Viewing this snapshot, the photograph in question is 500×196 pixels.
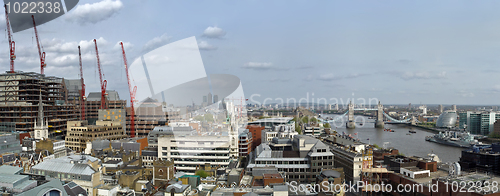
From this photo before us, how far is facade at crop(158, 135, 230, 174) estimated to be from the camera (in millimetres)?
12227

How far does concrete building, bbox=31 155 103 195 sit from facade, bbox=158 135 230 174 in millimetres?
4136

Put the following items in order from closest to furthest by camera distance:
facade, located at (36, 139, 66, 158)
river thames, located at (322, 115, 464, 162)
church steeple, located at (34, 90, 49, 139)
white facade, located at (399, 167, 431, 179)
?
white facade, located at (399, 167, 431, 179) < facade, located at (36, 139, 66, 158) < church steeple, located at (34, 90, 49, 139) < river thames, located at (322, 115, 464, 162)

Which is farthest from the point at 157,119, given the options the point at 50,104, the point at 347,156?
the point at 347,156

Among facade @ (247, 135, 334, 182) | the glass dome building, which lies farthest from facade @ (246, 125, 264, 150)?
the glass dome building

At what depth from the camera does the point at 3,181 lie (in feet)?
17.0

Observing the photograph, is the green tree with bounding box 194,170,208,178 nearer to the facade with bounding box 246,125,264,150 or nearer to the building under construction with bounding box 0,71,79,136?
the facade with bounding box 246,125,264,150

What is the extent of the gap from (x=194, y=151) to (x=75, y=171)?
5.10 meters

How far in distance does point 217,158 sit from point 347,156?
16.3 feet

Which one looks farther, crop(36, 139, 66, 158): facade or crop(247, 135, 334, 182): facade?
crop(36, 139, 66, 158): facade

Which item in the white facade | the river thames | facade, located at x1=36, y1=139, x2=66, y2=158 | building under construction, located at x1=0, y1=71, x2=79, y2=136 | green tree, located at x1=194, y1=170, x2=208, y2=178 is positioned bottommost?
the river thames

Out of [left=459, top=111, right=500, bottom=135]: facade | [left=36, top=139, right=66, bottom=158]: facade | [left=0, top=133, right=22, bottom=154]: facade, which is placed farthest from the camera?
[left=459, top=111, right=500, bottom=135]: facade

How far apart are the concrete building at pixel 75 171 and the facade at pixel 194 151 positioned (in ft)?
13.6

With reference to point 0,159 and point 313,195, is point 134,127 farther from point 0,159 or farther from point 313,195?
point 313,195

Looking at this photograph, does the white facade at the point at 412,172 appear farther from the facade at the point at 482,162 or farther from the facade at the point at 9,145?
the facade at the point at 9,145
